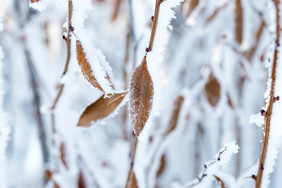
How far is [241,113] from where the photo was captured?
0.85 metres

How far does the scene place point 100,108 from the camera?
473mm

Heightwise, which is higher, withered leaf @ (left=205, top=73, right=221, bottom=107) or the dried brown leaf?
the dried brown leaf

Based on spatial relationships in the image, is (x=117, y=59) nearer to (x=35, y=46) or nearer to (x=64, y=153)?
(x=35, y=46)

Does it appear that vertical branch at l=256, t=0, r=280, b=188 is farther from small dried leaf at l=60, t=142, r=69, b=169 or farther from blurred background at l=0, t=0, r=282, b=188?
small dried leaf at l=60, t=142, r=69, b=169

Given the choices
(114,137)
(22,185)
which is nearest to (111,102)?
(114,137)

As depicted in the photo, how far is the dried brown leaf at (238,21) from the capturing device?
0.62 metres

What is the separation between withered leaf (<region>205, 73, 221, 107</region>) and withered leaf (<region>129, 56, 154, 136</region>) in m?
0.28

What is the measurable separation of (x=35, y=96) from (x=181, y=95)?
427 millimetres

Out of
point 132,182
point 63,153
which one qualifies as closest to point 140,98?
point 132,182

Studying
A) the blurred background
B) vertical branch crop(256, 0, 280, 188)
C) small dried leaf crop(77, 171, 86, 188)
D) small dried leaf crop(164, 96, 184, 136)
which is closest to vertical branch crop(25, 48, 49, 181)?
the blurred background

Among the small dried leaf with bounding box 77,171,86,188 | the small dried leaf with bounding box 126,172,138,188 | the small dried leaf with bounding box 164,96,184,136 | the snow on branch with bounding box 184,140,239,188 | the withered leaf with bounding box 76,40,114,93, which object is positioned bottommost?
the small dried leaf with bounding box 77,171,86,188

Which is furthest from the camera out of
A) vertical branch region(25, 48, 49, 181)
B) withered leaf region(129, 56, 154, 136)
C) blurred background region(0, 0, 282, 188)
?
vertical branch region(25, 48, 49, 181)

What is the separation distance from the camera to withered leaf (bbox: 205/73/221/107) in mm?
648

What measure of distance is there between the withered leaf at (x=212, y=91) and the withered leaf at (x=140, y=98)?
0.92ft
